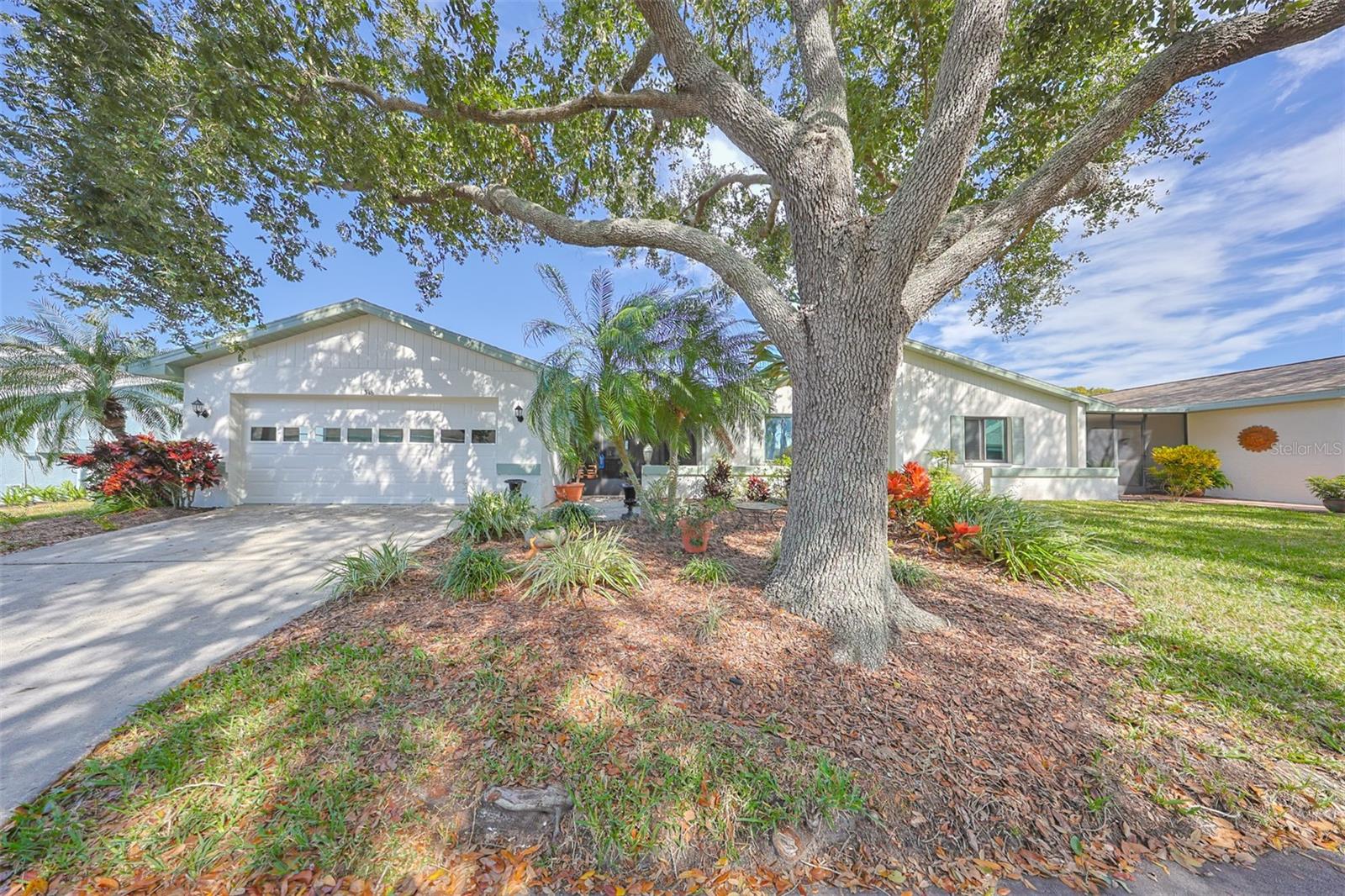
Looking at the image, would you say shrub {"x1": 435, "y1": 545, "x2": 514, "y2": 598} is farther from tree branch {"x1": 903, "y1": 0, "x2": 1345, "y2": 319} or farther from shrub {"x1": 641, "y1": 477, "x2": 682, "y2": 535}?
tree branch {"x1": 903, "y1": 0, "x2": 1345, "y2": 319}

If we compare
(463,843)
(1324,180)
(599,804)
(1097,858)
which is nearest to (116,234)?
(463,843)

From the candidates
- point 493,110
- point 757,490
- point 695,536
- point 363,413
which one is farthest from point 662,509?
point 363,413

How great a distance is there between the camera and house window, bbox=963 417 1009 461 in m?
11.6

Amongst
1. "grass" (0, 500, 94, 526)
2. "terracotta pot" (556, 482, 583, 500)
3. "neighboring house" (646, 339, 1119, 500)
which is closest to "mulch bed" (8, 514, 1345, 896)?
"terracotta pot" (556, 482, 583, 500)

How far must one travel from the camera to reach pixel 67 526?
269 inches

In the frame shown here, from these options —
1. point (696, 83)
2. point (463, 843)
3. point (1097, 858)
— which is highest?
point (696, 83)

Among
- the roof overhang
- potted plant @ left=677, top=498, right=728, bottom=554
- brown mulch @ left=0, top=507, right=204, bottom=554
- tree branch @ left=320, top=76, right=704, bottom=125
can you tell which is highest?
tree branch @ left=320, top=76, right=704, bottom=125

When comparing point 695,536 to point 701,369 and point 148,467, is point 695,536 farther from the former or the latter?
point 148,467

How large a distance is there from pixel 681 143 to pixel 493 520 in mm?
6638

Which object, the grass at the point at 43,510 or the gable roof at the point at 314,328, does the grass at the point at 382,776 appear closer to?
the gable roof at the point at 314,328

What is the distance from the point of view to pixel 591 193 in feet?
23.9

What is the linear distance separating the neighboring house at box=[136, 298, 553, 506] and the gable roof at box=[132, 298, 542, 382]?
3cm

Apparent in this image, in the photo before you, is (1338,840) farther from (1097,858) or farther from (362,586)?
(362,586)

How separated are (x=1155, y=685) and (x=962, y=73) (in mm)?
4168
